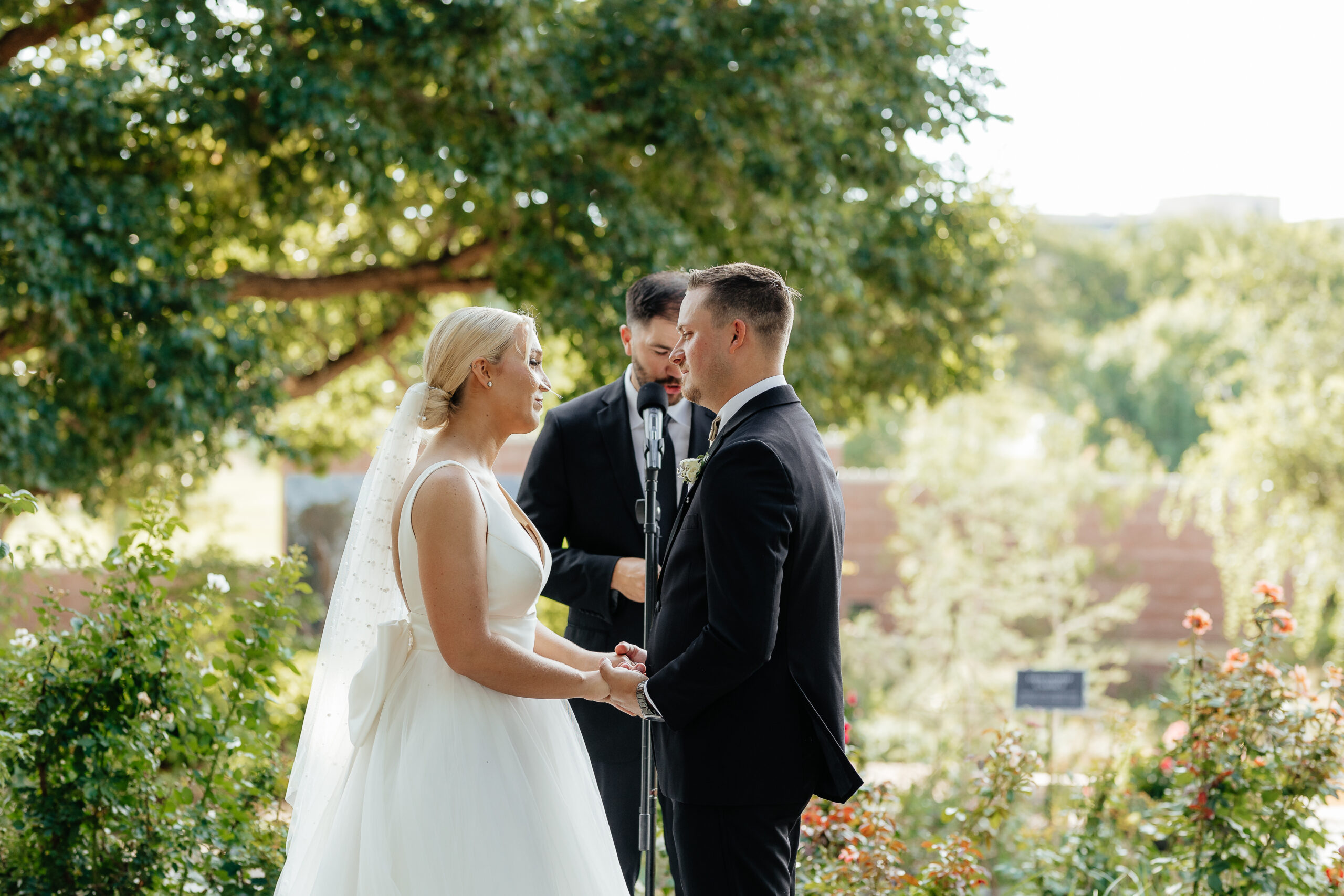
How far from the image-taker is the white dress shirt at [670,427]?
330cm

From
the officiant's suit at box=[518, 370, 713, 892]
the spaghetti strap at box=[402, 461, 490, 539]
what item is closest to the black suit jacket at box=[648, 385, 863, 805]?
the spaghetti strap at box=[402, 461, 490, 539]

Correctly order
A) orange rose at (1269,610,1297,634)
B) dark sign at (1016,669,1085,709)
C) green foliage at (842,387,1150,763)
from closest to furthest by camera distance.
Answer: orange rose at (1269,610,1297,634) → dark sign at (1016,669,1085,709) → green foliage at (842,387,1150,763)

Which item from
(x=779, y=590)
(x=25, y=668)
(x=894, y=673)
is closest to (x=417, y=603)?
(x=779, y=590)

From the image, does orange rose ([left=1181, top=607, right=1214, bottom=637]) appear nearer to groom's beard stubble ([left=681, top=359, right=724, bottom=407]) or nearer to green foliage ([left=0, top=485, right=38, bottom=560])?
groom's beard stubble ([left=681, top=359, right=724, bottom=407])

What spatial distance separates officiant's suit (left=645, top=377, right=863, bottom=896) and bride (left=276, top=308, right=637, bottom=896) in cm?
24

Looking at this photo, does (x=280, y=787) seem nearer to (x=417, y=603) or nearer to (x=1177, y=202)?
(x=417, y=603)

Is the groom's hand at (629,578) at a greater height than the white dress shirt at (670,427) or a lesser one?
lesser

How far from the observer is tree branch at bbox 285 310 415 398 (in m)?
9.34

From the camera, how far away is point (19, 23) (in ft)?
24.9

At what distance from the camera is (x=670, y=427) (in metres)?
3.38

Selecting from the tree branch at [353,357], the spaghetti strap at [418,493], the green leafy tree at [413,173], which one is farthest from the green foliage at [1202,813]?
the tree branch at [353,357]

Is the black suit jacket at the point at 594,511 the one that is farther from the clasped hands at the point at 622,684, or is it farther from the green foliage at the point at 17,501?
the green foliage at the point at 17,501

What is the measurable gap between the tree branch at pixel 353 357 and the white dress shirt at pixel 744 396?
740 centimetres

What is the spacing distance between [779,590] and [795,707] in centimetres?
32
